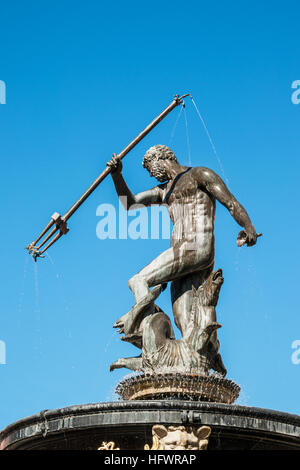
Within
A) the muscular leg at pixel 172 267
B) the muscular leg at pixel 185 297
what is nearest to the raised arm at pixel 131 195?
the muscular leg at pixel 172 267

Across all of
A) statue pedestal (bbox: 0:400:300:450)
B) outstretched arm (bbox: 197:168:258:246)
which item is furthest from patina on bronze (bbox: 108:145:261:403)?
statue pedestal (bbox: 0:400:300:450)

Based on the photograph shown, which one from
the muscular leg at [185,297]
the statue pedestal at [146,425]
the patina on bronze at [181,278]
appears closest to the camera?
the statue pedestal at [146,425]

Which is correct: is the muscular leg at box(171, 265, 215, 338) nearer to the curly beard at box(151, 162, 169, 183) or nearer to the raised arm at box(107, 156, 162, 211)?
the raised arm at box(107, 156, 162, 211)

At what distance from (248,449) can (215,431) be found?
0.80m

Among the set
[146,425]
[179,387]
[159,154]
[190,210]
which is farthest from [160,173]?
[146,425]

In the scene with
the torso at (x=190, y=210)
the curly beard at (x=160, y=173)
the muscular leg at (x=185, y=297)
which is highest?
the curly beard at (x=160, y=173)

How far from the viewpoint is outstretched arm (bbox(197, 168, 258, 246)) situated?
16234mm

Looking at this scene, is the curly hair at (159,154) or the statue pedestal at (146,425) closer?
the statue pedestal at (146,425)

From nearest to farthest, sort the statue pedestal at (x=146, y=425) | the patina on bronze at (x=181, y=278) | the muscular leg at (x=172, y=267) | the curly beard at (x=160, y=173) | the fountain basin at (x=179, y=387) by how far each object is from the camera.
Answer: the statue pedestal at (x=146, y=425), the fountain basin at (x=179, y=387), the patina on bronze at (x=181, y=278), the muscular leg at (x=172, y=267), the curly beard at (x=160, y=173)

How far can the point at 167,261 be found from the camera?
1628 centimetres

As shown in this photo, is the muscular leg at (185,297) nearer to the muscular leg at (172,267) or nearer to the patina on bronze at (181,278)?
the patina on bronze at (181,278)

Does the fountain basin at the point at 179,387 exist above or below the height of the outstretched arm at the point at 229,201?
below

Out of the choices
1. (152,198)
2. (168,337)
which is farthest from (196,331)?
(152,198)

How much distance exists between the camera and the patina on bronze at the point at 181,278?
15.3m
